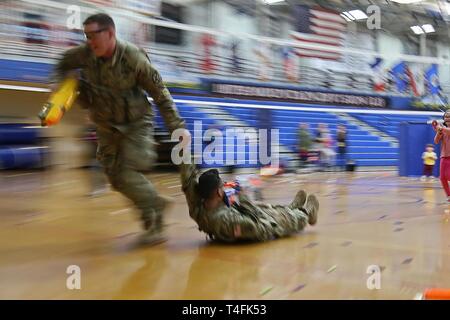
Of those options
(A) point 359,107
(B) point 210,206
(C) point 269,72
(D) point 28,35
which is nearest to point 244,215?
(B) point 210,206

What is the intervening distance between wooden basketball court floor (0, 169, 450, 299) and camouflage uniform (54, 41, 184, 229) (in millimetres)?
373

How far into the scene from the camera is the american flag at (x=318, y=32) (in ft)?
49.6

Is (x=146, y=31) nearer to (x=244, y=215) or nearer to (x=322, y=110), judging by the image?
(x=322, y=110)

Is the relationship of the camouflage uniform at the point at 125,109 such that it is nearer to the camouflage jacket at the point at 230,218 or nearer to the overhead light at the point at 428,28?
the camouflage jacket at the point at 230,218

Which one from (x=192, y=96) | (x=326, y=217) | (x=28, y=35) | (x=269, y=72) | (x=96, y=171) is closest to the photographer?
(x=326, y=217)

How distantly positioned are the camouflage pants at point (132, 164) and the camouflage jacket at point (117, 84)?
0.07 m

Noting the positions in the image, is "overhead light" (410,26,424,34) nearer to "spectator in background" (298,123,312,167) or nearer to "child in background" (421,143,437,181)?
"spectator in background" (298,123,312,167)

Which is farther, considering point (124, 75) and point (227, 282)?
point (124, 75)

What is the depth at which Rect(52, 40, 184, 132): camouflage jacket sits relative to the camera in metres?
2.92

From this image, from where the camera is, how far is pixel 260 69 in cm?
1545

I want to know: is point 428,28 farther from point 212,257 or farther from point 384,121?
point 212,257

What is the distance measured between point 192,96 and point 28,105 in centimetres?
417

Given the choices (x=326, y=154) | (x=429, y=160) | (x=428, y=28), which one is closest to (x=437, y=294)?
(x=429, y=160)

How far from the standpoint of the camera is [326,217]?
4312 millimetres
